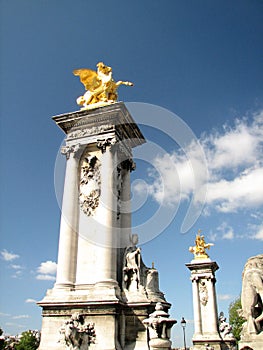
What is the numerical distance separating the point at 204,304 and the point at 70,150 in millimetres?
15938

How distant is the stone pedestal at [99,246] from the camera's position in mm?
14711

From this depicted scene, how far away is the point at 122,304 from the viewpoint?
49.0ft

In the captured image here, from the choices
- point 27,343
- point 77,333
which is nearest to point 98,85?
point 77,333

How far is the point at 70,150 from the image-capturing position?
18812mm

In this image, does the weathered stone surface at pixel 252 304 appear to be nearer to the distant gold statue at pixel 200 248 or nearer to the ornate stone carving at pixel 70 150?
the ornate stone carving at pixel 70 150

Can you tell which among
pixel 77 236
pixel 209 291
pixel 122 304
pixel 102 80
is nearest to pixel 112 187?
pixel 77 236

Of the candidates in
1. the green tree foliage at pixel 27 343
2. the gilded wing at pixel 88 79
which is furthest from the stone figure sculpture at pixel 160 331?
the green tree foliage at pixel 27 343

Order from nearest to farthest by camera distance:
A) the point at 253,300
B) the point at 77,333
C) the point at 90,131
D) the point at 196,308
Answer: the point at 253,300 → the point at 77,333 → the point at 90,131 → the point at 196,308

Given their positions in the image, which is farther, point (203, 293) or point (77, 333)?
point (203, 293)

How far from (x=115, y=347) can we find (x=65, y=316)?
245cm

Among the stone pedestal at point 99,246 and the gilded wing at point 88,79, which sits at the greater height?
the gilded wing at point 88,79

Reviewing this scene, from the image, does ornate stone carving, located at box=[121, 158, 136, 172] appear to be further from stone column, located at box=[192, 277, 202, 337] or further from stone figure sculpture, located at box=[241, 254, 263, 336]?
stone column, located at box=[192, 277, 202, 337]

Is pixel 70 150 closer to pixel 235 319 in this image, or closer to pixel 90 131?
pixel 90 131

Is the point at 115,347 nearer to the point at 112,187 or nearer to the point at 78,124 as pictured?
the point at 112,187
